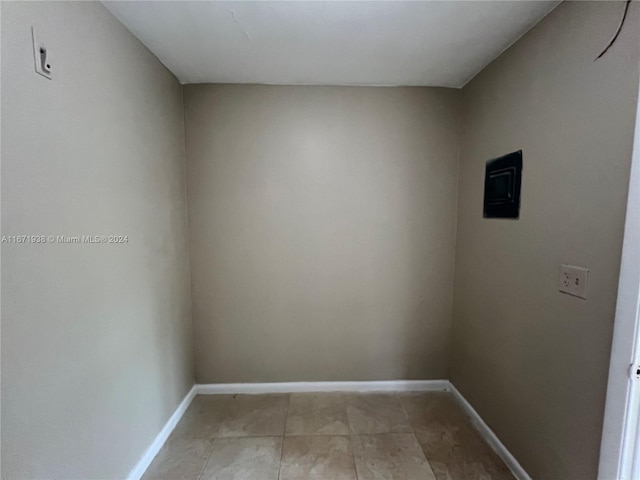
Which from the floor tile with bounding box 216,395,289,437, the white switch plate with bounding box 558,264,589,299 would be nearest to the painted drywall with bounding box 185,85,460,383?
the floor tile with bounding box 216,395,289,437

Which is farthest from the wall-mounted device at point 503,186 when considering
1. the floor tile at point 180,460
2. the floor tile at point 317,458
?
the floor tile at point 180,460

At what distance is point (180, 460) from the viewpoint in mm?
1644

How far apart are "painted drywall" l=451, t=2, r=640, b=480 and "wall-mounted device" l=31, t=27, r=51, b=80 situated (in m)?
2.07

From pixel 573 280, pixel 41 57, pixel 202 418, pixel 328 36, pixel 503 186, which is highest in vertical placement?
pixel 328 36

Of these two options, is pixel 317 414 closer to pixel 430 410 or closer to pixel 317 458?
pixel 317 458

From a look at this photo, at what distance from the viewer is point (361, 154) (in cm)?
214

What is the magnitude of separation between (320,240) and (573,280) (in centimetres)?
148

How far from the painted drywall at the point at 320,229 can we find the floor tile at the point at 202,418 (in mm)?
Result: 157

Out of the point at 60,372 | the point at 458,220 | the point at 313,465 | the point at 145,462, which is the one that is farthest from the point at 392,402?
the point at 60,372

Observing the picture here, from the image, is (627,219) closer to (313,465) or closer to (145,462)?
(313,465)

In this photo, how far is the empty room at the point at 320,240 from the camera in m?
1.01

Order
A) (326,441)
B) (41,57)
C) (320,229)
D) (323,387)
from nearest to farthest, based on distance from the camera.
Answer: (41,57) → (326,441) → (320,229) → (323,387)

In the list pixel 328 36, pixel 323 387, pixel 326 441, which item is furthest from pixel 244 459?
pixel 328 36
